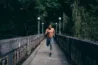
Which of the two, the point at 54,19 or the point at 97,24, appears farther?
the point at 54,19

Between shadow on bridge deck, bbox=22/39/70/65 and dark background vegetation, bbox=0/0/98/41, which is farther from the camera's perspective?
dark background vegetation, bbox=0/0/98/41

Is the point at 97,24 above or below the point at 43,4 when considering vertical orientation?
below

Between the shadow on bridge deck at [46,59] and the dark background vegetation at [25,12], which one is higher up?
the dark background vegetation at [25,12]

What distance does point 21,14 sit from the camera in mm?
86688

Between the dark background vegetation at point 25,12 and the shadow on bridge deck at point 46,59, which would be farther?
the dark background vegetation at point 25,12

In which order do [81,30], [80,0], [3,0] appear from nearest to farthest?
[81,30] < [80,0] < [3,0]

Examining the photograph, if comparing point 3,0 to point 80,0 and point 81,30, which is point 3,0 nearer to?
point 80,0

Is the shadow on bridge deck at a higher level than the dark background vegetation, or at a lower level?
lower

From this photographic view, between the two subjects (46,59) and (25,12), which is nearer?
(46,59)

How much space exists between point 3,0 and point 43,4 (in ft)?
A: 37.5

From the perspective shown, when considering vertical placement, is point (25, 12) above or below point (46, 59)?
above

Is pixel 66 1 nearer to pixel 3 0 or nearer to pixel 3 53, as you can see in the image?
pixel 3 0

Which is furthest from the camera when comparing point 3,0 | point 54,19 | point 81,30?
point 54,19

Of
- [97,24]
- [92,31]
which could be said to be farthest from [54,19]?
[92,31]
